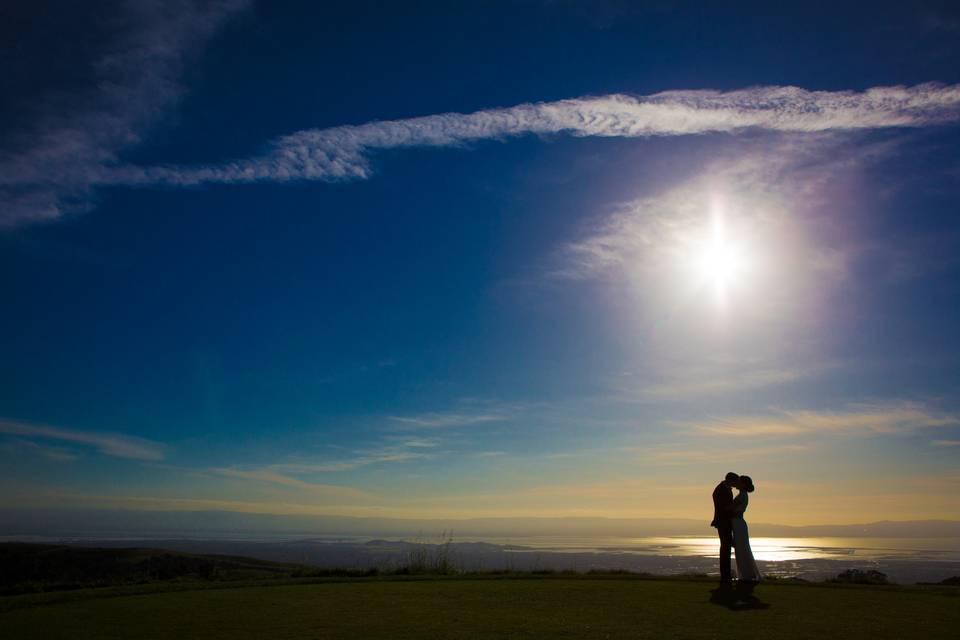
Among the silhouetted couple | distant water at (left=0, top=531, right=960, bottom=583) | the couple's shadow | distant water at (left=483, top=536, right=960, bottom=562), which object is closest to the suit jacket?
the silhouetted couple

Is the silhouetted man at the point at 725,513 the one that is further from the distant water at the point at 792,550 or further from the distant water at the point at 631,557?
the distant water at the point at 792,550

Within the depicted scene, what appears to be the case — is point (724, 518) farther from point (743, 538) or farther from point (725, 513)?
point (743, 538)

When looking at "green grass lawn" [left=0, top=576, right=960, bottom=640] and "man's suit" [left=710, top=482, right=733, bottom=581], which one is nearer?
"green grass lawn" [left=0, top=576, right=960, bottom=640]

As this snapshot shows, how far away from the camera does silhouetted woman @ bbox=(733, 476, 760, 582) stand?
469 inches

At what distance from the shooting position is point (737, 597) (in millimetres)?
10422


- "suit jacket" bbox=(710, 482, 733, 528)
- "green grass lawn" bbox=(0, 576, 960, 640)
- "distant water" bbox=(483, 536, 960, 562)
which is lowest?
"distant water" bbox=(483, 536, 960, 562)

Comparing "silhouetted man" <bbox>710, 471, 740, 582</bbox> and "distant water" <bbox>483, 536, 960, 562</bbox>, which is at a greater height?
"silhouetted man" <bbox>710, 471, 740, 582</bbox>

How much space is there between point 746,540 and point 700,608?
9.91ft

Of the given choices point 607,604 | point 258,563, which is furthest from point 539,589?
point 258,563

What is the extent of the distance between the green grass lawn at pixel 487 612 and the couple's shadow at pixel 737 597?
6 cm

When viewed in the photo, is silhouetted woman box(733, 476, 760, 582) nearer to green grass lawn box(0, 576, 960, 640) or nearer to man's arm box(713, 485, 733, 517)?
man's arm box(713, 485, 733, 517)

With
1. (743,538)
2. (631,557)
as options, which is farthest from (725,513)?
(631,557)

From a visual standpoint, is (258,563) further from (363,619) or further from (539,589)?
(363,619)

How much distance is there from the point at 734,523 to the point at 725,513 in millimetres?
299
